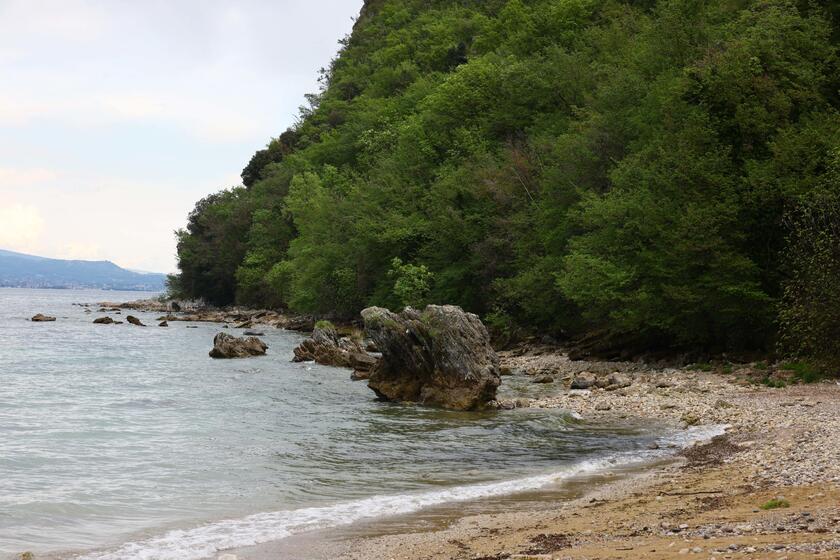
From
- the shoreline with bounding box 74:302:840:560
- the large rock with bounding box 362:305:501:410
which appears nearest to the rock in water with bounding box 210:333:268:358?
the large rock with bounding box 362:305:501:410

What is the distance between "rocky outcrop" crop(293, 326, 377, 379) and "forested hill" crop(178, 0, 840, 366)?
8.99m

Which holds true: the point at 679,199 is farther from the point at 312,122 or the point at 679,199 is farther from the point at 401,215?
the point at 312,122

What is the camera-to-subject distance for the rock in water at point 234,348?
4700 cm

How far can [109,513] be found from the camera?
13.9 meters

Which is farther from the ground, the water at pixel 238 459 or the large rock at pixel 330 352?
the large rock at pixel 330 352

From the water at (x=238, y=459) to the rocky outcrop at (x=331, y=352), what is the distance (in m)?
6.13

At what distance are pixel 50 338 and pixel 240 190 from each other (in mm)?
56832

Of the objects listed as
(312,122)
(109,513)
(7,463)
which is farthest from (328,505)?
(312,122)

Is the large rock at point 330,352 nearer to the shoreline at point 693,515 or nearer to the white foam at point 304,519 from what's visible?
the shoreline at point 693,515

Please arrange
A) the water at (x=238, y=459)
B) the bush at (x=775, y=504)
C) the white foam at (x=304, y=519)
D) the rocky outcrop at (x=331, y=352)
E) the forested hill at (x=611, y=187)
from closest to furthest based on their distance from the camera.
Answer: the bush at (x=775, y=504), the white foam at (x=304, y=519), the water at (x=238, y=459), the forested hill at (x=611, y=187), the rocky outcrop at (x=331, y=352)

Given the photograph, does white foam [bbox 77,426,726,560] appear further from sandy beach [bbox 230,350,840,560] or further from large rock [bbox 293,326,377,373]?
large rock [bbox 293,326,377,373]

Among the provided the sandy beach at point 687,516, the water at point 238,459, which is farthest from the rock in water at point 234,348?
the sandy beach at point 687,516

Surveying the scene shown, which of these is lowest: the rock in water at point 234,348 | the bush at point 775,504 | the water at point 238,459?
the water at point 238,459

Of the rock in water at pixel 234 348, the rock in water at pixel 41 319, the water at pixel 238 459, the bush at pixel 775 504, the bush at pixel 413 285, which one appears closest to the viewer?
the bush at pixel 775 504
